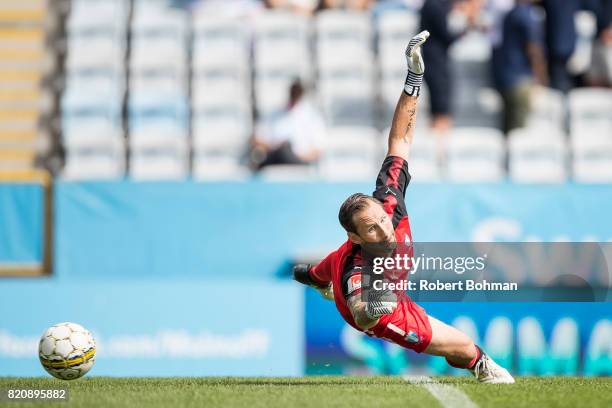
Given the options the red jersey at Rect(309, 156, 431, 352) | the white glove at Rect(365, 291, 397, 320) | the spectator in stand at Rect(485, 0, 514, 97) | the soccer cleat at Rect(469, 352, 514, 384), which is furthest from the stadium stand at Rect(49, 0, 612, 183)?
the white glove at Rect(365, 291, 397, 320)

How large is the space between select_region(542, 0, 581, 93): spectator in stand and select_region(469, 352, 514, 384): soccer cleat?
23.8ft

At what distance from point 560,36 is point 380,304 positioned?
8043 millimetres

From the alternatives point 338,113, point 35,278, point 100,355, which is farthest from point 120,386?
point 338,113

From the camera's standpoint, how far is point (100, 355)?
10047 millimetres

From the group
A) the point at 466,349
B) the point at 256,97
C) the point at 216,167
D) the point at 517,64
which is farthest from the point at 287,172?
the point at 466,349

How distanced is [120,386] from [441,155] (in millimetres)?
6781

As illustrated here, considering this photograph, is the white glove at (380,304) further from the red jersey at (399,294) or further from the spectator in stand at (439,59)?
the spectator in stand at (439,59)

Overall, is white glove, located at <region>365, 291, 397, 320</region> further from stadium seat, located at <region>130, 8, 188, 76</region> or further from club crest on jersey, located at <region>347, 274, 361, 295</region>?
stadium seat, located at <region>130, 8, 188, 76</region>

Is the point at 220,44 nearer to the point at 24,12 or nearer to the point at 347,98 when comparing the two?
the point at 347,98

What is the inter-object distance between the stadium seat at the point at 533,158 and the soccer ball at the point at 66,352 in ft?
23.0

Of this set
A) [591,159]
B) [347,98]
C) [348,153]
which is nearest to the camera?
[348,153]

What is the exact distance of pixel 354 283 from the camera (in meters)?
7.59

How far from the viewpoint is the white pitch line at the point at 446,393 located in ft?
22.6

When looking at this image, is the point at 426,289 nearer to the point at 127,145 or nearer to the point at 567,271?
the point at 567,271
